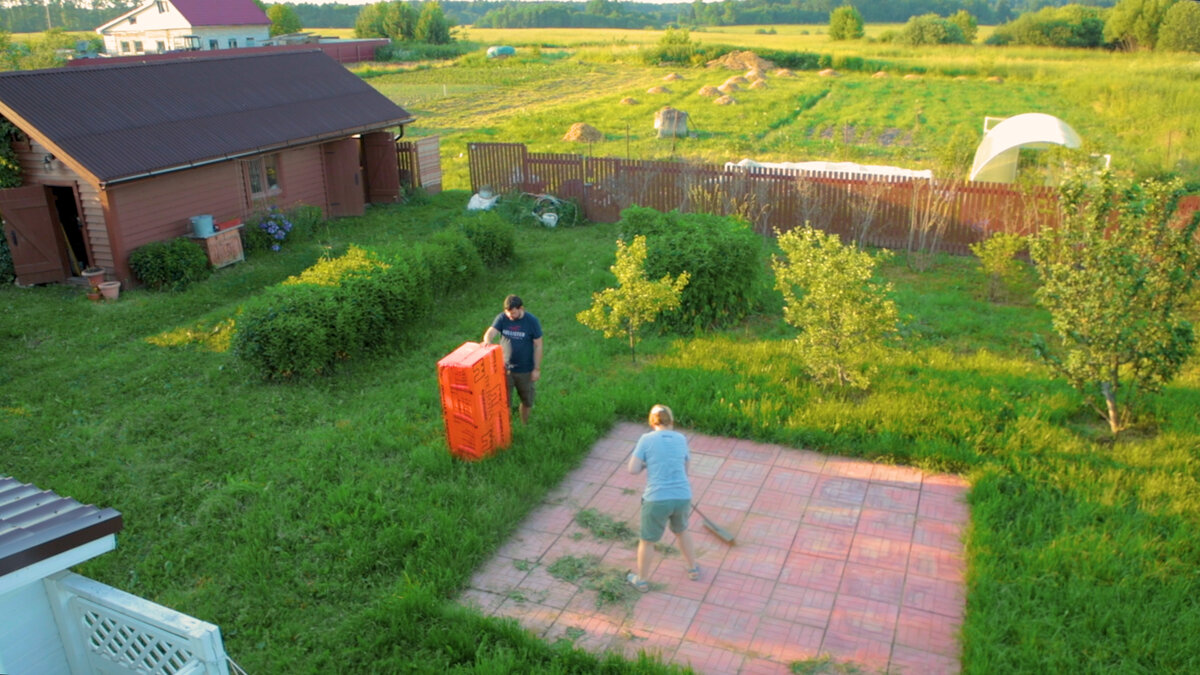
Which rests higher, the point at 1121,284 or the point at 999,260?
the point at 1121,284

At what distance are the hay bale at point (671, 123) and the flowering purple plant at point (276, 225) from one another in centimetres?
1480

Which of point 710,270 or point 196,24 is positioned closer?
point 710,270

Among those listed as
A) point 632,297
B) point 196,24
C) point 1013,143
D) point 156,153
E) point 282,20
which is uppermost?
point 282,20

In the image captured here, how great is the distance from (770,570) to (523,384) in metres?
3.21

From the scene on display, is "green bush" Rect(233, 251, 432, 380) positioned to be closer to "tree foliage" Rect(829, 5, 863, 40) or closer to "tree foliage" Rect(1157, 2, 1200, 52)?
"tree foliage" Rect(1157, 2, 1200, 52)

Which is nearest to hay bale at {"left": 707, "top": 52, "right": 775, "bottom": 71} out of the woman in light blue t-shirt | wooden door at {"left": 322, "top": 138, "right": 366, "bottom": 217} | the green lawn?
wooden door at {"left": 322, "top": 138, "right": 366, "bottom": 217}

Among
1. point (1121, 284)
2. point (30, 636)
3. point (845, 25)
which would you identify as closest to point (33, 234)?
point (30, 636)

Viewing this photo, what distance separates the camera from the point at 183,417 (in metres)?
9.29

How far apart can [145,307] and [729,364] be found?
899cm

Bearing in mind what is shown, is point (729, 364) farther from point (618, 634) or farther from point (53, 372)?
point (53, 372)

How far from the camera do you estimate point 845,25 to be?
81375mm

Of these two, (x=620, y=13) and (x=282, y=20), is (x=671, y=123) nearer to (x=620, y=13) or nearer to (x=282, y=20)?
(x=282, y=20)

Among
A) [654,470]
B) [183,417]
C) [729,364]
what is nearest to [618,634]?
[654,470]

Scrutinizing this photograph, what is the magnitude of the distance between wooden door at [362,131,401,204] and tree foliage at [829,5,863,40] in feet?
235
